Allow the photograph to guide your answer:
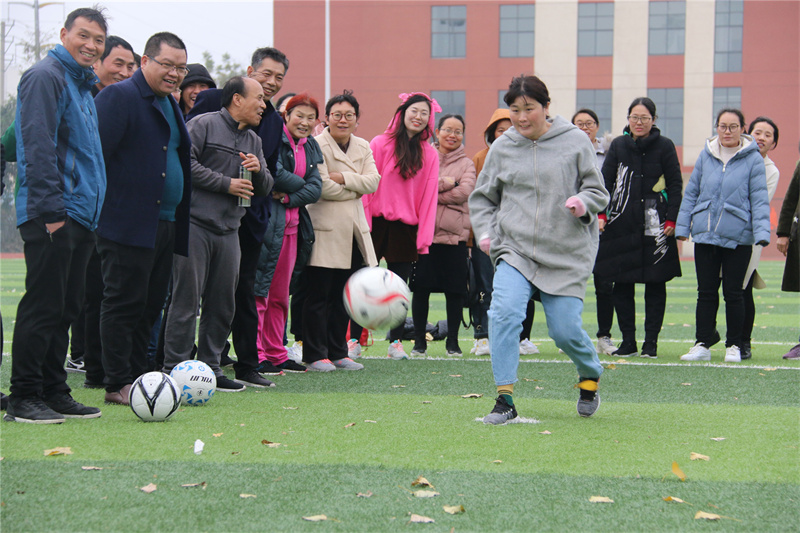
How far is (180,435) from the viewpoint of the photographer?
523cm

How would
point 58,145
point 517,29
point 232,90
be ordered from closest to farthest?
point 58,145 < point 232,90 < point 517,29

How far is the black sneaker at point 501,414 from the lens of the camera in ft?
18.6

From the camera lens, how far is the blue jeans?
18.7 feet

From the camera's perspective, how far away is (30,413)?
543cm

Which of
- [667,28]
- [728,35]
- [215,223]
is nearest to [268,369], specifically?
[215,223]

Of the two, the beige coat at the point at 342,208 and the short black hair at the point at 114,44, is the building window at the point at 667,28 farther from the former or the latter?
the short black hair at the point at 114,44

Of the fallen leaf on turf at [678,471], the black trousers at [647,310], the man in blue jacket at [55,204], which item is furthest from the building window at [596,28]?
the fallen leaf on turf at [678,471]

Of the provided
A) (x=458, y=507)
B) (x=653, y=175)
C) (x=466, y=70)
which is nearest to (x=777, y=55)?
(x=466, y=70)

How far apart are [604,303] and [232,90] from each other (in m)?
5.04

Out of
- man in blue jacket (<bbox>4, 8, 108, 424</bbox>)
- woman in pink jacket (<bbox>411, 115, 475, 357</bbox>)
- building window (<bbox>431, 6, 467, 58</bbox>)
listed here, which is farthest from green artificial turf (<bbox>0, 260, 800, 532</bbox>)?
building window (<bbox>431, 6, 467, 58</bbox>)

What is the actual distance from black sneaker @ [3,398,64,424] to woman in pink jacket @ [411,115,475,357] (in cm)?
476

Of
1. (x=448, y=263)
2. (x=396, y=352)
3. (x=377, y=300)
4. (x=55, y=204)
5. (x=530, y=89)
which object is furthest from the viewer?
(x=448, y=263)

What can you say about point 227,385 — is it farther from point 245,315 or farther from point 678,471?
point 678,471

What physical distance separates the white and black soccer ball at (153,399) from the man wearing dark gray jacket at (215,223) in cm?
110
